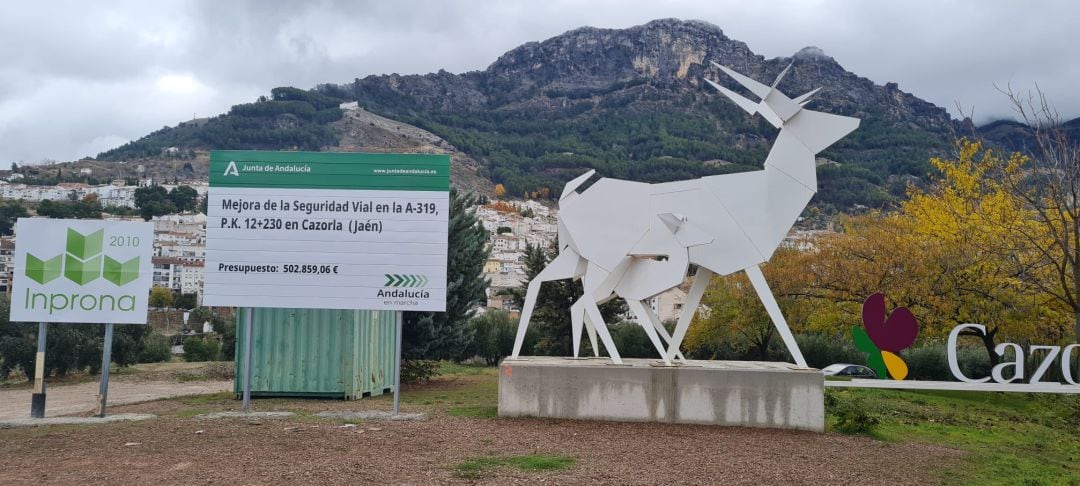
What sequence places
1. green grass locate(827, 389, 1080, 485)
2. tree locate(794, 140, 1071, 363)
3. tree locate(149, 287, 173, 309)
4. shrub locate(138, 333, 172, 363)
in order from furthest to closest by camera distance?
tree locate(149, 287, 173, 309), shrub locate(138, 333, 172, 363), tree locate(794, 140, 1071, 363), green grass locate(827, 389, 1080, 485)

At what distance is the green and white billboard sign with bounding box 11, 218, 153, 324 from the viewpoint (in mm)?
12242

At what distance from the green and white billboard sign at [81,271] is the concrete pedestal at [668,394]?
6.17 metres

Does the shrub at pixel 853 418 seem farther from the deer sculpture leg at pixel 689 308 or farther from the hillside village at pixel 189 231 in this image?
the hillside village at pixel 189 231

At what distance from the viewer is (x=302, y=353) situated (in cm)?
1574

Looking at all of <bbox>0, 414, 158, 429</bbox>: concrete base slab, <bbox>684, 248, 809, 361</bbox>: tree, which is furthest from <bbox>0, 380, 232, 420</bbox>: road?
<bbox>684, 248, 809, 361</bbox>: tree

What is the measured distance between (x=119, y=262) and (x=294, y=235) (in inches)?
112

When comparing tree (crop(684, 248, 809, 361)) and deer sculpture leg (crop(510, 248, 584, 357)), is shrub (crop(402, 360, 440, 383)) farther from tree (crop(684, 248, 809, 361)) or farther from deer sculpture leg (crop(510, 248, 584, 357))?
tree (crop(684, 248, 809, 361))

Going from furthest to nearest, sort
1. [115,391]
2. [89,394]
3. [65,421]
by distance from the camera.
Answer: [115,391]
[89,394]
[65,421]

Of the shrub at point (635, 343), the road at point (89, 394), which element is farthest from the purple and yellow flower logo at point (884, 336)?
the shrub at point (635, 343)

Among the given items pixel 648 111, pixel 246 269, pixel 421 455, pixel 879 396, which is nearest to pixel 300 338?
pixel 246 269

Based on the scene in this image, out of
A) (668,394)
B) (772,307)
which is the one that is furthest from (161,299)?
(772,307)

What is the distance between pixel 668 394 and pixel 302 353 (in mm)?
7822

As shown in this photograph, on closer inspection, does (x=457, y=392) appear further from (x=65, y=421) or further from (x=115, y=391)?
(x=115, y=391)

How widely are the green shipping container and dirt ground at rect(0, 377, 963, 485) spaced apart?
297 cm
